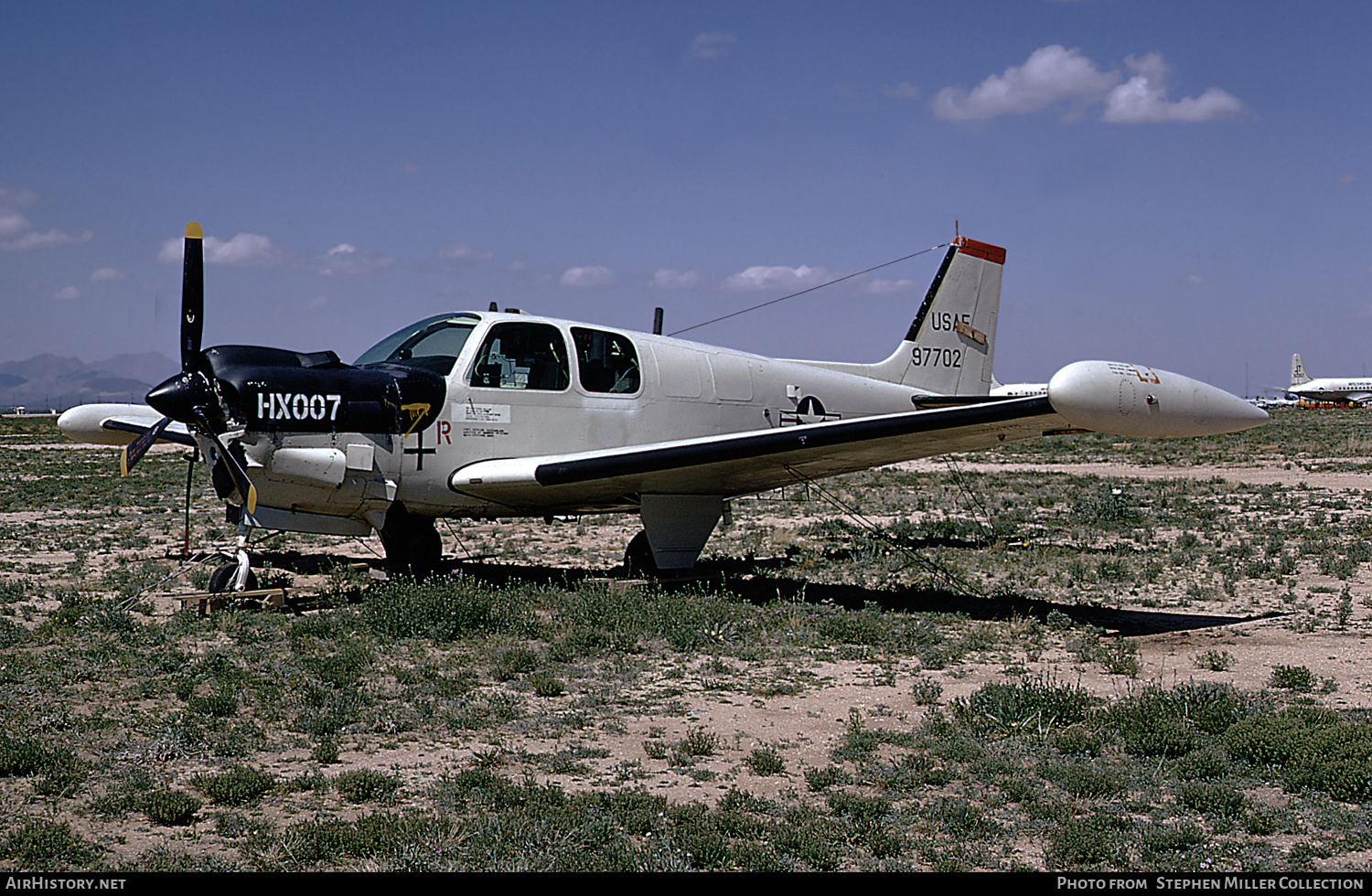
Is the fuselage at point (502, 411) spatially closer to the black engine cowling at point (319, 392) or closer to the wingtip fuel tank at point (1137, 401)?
the black engine cowling at point (319, 392)

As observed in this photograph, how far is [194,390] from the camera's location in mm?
9250

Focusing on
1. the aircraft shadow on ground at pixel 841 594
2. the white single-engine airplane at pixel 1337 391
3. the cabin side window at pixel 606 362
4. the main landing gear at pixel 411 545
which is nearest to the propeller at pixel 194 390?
the main landing gear at pixel 411 545

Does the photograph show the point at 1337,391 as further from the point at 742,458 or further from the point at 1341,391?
the point at 742,458

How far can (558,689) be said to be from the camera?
23.9ft

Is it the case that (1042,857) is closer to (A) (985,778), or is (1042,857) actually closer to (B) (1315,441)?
(A) (985,778)

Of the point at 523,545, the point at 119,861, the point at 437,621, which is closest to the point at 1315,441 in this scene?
the point at 523,545

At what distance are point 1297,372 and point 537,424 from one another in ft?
478

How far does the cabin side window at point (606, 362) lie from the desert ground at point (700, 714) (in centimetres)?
217

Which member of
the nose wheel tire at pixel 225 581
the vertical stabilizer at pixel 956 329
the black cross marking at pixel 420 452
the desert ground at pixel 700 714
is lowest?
the desert ground at pixel 700 714

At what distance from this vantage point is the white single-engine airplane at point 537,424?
9141 millimetres

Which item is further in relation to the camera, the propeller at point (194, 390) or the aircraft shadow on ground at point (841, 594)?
the aircraft shadow on ground at point (841, 594)

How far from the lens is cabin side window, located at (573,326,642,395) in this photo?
11.6 m

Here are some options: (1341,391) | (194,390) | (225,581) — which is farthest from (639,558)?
(1341,391)

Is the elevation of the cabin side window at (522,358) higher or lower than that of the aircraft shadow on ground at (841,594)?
higher
